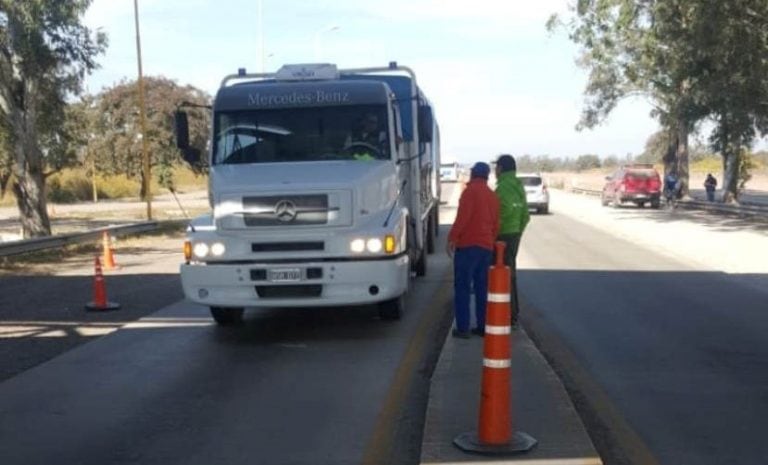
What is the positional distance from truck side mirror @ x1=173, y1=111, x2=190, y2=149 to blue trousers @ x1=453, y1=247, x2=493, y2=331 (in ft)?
13.6

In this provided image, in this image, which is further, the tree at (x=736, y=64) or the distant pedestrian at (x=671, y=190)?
the distant pedestrian at (x=671, y=190)

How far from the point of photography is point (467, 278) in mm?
9734

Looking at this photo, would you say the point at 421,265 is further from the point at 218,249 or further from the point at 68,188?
the point at 68,188

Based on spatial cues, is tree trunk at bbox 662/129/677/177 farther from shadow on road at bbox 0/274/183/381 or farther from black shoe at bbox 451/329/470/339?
black shoe at bbox 451/329/470/339

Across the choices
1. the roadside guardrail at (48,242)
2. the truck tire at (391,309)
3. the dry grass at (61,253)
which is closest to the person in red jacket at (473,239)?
the truck tire at (391,309)

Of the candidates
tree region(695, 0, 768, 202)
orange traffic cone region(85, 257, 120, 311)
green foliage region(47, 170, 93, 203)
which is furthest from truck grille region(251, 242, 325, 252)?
green foliage region(47, 170, 93, 203)

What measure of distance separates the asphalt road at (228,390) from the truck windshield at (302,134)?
2.06 m

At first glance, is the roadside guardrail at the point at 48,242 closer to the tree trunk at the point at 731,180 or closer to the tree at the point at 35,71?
the tree at the point at 35,71

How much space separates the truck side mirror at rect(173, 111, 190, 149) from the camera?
12.1 metres

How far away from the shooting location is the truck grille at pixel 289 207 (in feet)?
33.6

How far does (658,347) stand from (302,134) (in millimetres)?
4731

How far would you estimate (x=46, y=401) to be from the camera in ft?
26.1

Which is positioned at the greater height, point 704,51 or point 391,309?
point 704,51

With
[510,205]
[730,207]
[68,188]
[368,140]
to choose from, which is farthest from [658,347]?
[68,188]
